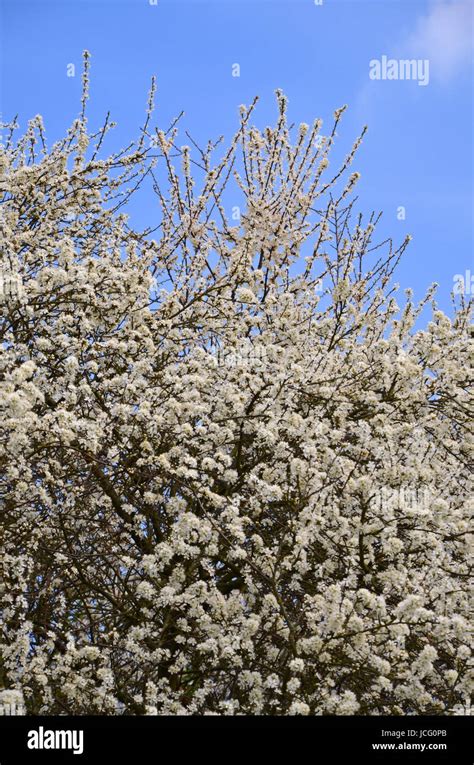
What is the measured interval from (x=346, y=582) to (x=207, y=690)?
1172 mm

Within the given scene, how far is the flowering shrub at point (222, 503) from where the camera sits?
18.3ft

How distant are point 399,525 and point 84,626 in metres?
2.75

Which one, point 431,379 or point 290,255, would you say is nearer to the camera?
point 431,379

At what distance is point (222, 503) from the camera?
5.90 m

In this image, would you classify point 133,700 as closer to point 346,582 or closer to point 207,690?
point 207,690

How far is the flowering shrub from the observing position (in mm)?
5574
